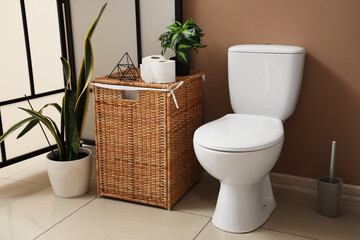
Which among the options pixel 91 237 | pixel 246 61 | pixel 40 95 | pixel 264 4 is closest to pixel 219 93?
pixel 246 61

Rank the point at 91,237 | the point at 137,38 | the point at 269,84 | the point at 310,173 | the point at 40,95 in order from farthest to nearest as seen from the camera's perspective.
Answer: the point at 40,95 < the point at 137,38 < the point at 310,173 < the point at 269,84 < the point at 91,237

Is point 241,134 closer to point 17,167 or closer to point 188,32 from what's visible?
point 188,32

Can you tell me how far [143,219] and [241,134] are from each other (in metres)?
0.65

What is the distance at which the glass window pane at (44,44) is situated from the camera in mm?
2620

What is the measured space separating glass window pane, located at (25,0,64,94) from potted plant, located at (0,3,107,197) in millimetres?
677

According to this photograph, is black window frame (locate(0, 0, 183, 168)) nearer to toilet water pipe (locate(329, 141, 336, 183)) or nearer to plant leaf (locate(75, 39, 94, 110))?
plant leaf (locate(75, 39, 94, 110))

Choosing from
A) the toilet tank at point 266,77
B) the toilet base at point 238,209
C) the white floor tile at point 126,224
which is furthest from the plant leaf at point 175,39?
the white floor tile at point 126,224

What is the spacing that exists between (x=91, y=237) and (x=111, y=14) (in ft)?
4.45

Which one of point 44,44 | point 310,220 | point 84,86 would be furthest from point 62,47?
point 310,220

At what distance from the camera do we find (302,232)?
5.98 ft

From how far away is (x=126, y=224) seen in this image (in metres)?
1.90

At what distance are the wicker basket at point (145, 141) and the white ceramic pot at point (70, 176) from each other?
8 centimetres

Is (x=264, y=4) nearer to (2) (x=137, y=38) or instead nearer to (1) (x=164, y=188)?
(2) (x=137, y=38)

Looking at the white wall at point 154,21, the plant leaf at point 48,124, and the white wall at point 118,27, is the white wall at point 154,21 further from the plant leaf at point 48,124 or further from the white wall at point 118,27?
the plant leaf at point 48,124
